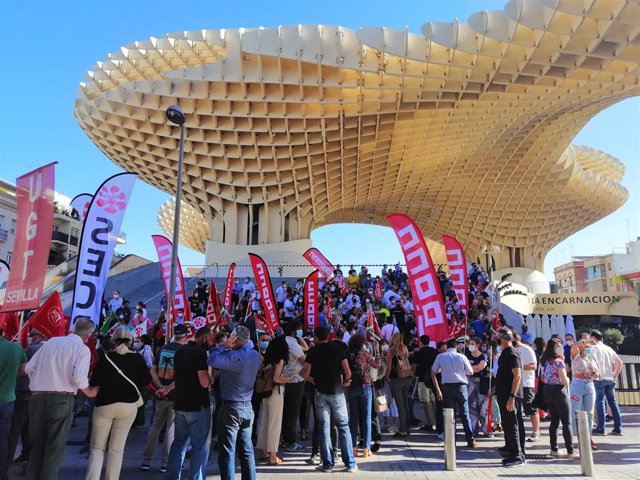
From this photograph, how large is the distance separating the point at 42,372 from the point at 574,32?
67.8ft

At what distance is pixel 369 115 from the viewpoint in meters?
26.4

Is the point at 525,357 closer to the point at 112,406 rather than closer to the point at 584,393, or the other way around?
the point at 584,393

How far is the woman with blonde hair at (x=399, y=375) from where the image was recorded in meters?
7.71

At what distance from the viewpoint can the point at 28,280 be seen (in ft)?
20.3

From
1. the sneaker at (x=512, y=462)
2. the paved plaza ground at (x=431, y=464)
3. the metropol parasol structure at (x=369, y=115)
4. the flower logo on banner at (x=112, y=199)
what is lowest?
the paved plaza ground at (x=431, y=464)

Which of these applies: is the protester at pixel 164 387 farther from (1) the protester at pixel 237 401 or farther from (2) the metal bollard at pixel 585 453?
(2) the metal bollard at pixel 585 453

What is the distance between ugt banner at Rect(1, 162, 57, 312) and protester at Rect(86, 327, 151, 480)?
2.21 metres

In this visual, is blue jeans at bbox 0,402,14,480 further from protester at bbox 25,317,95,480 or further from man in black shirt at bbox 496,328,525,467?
man in black shirt at bbox 496,328,525,467

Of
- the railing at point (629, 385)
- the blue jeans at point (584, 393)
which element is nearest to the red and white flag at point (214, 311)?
the blue jeans at point (584, 393)

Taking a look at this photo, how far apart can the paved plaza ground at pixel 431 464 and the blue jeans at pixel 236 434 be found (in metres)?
0.76

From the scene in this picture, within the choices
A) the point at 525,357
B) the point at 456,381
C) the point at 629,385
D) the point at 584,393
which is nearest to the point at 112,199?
the point at 456,381

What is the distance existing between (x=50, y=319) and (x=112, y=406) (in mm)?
2824

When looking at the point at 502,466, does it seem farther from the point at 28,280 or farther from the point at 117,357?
the point at 28,280

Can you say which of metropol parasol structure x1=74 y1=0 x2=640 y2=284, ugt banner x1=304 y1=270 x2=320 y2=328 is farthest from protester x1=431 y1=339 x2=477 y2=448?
metropol parasol structure x1=74 y1=0 x2=640 y2=284
